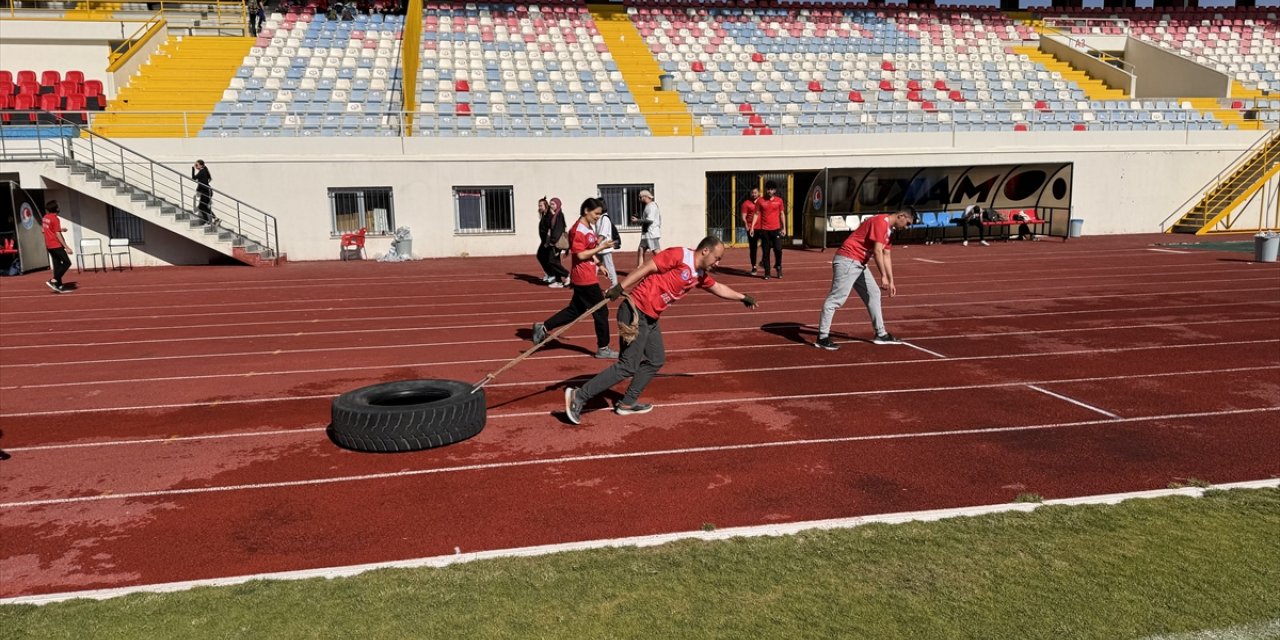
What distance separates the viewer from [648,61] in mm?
30578

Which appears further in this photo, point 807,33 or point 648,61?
point 807,33

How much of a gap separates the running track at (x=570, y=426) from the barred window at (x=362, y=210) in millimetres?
8079

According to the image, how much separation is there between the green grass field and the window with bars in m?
20.3

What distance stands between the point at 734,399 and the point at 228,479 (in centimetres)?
464

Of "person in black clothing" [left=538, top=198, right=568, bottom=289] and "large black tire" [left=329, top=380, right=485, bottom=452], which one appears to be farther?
"person in black clothing" [left=538, top=198, right=568, bottom=289]

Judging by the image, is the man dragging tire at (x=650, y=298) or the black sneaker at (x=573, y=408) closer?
the man dragging tire at (x=650, y=298)

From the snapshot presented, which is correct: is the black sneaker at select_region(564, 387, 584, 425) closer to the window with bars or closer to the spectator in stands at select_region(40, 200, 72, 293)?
the spectator in stands at select_region(40, 200, 72, 293)

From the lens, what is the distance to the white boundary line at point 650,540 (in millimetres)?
4613

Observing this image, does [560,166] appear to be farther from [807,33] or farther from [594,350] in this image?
[807,33]

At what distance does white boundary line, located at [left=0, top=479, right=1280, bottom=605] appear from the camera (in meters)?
4.61

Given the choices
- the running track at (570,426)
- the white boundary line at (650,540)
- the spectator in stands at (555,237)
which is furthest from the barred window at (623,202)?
the white boundary line at (650,540)

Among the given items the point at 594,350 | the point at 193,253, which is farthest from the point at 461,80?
the point at 594,350

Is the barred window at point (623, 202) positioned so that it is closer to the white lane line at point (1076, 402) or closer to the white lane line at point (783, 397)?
the white lane line at point (783, 397)

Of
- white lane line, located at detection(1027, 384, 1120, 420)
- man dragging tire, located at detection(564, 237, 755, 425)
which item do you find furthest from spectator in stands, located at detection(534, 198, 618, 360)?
white lane line, located at detection(1027, 384, 1120, 420)
